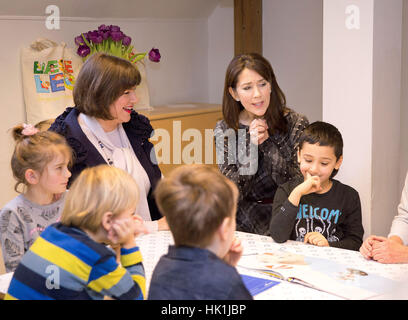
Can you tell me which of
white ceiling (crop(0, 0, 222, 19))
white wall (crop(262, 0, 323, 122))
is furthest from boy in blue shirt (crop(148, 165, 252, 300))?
white wall (crop(262, 0, 323, 122))

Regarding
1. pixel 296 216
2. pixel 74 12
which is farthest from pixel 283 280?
pixel 74 12

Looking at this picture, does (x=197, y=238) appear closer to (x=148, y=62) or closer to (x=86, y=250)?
(x=86, y=250)

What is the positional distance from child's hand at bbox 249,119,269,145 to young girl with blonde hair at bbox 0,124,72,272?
0.84m

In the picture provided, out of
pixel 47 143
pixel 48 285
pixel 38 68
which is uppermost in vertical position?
pixel 38 68

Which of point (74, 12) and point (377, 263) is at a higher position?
point (74, 12)

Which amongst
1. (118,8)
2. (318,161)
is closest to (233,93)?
(318,161)

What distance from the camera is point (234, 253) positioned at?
1.54 m

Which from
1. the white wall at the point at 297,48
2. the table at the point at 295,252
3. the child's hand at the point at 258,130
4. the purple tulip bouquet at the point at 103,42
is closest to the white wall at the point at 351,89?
the child's hand at the point at 258,130

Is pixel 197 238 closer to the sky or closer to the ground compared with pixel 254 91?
closer to the ground

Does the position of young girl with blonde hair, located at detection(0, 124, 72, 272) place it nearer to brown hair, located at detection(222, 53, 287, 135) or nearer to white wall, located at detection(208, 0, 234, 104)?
brown hair, located at detection(222, 53, 287, 135)

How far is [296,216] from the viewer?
223 centimetres

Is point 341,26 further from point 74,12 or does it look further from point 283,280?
point 74,12

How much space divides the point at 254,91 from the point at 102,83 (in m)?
0.66

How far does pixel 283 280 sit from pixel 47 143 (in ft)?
3.23
